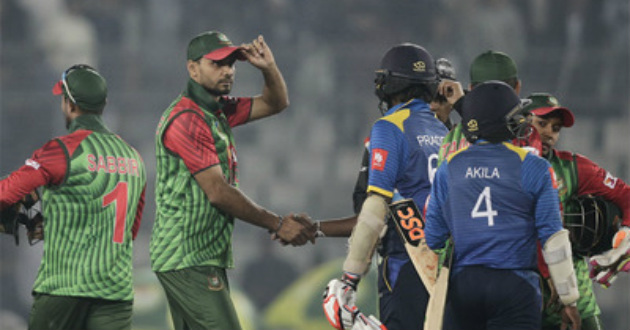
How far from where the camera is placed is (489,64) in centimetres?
531

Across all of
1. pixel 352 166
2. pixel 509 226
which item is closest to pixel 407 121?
pixel 509 226

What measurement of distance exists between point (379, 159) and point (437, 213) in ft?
1.53

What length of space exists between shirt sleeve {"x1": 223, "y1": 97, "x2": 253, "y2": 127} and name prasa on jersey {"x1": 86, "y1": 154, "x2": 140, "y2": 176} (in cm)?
71

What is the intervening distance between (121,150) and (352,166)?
22.2ft

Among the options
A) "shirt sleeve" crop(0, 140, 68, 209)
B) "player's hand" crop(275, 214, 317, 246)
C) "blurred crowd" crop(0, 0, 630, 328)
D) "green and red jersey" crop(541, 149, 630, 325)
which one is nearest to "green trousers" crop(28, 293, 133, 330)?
"shirt sleeve" crop(0, 140, 68, 209)

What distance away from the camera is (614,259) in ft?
17.5

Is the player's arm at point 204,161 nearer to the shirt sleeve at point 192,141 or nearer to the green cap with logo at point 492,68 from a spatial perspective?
the shirt sleeve at point 192,141

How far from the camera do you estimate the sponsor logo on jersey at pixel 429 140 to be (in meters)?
4.52

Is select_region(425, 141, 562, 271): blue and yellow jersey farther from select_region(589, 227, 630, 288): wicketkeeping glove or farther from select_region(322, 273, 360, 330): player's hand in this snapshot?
select_region(589, 227, 630, 288): wicketkeeping glove

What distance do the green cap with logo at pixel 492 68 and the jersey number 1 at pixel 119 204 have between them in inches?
77.2

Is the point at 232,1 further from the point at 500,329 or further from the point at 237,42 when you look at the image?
the point at 500,329

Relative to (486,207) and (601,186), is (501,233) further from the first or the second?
(601,186)

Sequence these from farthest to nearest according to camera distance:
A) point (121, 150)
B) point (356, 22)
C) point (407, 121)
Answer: point (356, 22) → point (121, 150) → point (407, 121)

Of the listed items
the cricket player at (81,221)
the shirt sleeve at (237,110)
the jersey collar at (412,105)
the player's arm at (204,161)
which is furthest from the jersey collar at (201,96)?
the jersey collar at (412,105)
